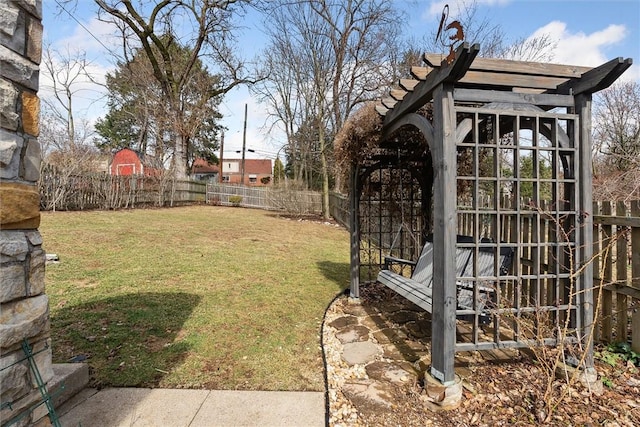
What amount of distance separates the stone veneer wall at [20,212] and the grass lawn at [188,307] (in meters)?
1.21

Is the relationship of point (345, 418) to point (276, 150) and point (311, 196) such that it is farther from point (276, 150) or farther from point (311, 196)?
point (276, 150)

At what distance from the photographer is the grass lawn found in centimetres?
257

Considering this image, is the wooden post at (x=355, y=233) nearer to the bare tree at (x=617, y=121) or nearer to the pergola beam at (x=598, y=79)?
the pergola beam at (x=598, y=79)

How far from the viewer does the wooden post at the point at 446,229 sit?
7.22 ft

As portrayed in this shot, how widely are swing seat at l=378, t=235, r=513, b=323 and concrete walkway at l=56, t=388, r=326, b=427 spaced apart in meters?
1.19

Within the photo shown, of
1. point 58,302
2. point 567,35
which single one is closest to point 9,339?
point 58,302

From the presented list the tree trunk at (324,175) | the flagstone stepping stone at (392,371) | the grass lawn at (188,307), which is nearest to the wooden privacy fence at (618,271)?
the flagstone stepping stone at (392,371)

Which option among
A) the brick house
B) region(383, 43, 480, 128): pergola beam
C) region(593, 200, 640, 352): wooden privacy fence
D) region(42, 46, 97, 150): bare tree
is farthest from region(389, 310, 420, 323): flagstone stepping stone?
the brick house

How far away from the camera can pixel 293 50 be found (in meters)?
15.1

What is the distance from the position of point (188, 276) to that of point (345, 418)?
11.9 ft

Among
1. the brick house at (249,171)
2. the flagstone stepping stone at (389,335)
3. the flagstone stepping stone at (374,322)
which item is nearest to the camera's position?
the flagstone stepping stone at (389,335)

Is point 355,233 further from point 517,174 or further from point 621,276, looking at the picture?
point 621,276

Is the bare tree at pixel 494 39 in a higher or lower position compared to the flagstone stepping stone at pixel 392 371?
higher

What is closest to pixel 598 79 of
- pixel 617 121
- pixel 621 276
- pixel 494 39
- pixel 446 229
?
pixel 446 229
